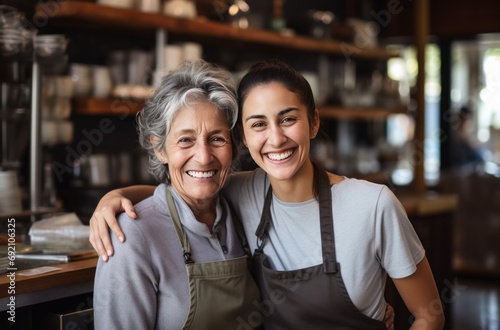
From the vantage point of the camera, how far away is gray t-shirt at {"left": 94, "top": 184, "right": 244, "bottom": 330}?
187 centimetres

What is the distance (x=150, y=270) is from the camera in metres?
1.92

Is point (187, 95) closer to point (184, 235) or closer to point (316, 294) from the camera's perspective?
point (184, 235)

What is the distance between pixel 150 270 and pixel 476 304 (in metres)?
4.52

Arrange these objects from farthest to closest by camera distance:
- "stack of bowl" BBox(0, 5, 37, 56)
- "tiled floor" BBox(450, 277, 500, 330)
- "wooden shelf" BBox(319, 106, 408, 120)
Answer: "wooden shelf" BBox(319, 106, 408, 120) < "tiled floor" BBox(450, 277, 500, 330) < "stack of bowl" BBox(0, 5, 37, 56)

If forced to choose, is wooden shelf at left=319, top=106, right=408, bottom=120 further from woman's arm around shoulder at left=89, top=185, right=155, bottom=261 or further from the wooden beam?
woman's arm around shoulder at left=89, top=185, right=155, bottom=261

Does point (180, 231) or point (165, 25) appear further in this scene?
point (165, 25)

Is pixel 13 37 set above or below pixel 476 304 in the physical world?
above

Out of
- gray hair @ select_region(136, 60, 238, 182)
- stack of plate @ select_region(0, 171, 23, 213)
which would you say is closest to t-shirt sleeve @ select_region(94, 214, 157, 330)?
gray hair @ select_region(136, 60, 238, 182)

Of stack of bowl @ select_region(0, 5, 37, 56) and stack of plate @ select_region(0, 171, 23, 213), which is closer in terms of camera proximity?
stack of bowl @ select_region(0, 5, 37, 56)

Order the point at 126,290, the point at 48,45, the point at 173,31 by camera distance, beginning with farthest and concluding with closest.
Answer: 1. the point at 173,31
2. the point at 48,45
3. the point at 126,290

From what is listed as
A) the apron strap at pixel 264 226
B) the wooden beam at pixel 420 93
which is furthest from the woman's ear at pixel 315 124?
the wooden beam at pixel 420 93

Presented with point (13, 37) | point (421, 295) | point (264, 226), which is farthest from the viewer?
point (13, 37)

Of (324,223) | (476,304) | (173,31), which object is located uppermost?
(173,31)

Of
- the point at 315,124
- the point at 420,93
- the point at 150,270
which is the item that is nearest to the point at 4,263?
the point at 150,270
